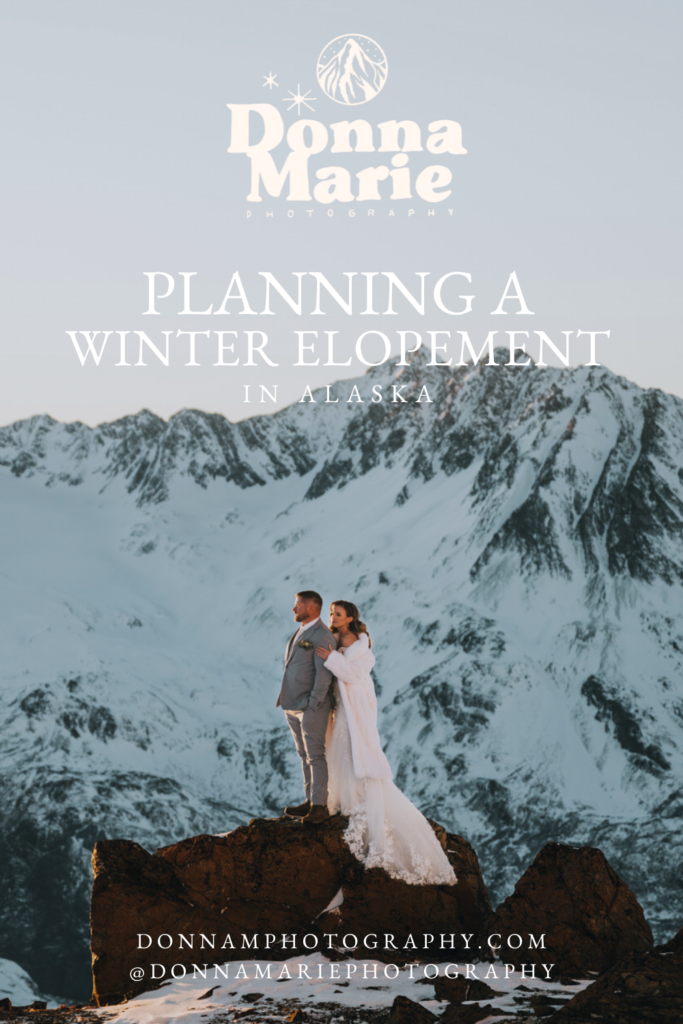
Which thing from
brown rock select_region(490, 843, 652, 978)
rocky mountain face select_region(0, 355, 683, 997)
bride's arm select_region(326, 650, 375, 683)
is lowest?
brown rock select_region(490, 843, 652, 978)

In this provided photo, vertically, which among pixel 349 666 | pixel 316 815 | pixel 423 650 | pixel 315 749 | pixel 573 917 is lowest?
pixel 573 917

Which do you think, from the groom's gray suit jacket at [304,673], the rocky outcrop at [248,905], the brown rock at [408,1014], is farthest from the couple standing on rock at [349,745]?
the brown rock at [408,1014]

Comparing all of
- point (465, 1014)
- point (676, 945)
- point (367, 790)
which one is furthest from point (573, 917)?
point (465, 1014)

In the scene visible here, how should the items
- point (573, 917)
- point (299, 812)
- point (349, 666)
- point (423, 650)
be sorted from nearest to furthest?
point (573, 917)
point (349, 666)
point (299, 812)
point (423, 650)

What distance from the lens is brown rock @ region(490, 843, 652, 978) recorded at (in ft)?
37.9

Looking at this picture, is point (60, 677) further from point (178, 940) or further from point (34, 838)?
point (178, 940)

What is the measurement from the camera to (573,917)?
11758mm

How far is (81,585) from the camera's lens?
431ft

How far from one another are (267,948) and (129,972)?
1.58 m

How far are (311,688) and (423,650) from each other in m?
94.5

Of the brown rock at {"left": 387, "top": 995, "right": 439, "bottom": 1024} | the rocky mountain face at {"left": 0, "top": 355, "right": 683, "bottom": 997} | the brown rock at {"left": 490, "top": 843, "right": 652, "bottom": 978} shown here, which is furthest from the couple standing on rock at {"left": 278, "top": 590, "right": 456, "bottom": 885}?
the rocky mountain face at {"left": 0, "top": 355, "right": 683, "bottom": 997}

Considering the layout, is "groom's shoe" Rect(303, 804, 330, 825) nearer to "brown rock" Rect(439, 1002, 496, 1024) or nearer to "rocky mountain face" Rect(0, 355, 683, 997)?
"brown rock" Rect(439, 1002, 496, 1024)

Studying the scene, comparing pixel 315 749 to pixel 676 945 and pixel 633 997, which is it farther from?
pixel 633 997

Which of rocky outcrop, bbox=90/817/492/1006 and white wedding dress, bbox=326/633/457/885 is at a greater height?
white wedding dress, bbox=326/633/457/885
